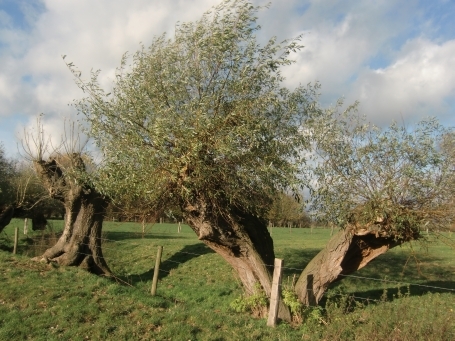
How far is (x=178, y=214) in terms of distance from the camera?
12.5 meters

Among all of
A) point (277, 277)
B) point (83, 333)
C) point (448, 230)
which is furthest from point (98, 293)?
point (448, 230)

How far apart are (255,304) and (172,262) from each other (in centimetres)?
1126

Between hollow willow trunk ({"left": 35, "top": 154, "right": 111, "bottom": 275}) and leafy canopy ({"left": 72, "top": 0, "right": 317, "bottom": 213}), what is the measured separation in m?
6.77

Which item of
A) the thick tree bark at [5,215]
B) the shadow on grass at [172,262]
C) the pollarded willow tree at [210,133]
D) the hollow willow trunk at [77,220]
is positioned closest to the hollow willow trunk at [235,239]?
the pollarded willow tree at [210,133]

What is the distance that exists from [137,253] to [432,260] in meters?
16.9

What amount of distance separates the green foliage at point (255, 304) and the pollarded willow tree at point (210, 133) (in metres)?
0.27

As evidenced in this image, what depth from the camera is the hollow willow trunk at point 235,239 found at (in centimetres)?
1170

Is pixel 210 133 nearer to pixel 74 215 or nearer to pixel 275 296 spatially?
pixel 275 296

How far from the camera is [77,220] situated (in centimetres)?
1867

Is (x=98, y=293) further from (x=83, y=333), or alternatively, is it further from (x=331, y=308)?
(x=331, y=308)

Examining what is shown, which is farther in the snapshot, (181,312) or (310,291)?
(310,291)

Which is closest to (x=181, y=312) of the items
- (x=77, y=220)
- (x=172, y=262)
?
(x=77, y=220)

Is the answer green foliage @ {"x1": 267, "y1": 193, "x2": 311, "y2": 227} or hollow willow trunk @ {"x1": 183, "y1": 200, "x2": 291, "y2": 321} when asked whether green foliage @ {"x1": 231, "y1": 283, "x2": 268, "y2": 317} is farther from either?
green foliage @ {"x1": 267, "y1": 193, "x2": 311, "y2": 227}

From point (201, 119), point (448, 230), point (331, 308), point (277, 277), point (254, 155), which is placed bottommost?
point (331, 308)
